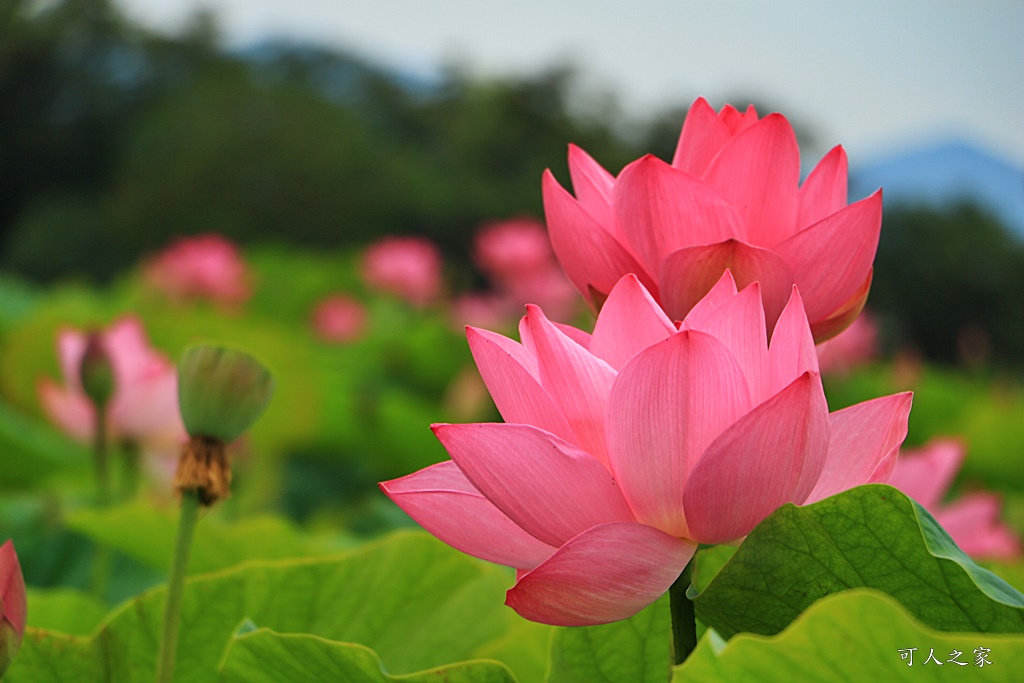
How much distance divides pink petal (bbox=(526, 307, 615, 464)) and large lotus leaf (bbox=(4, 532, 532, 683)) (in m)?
0.19

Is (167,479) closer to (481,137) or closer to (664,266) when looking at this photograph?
(664,266)

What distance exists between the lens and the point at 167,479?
1011mm

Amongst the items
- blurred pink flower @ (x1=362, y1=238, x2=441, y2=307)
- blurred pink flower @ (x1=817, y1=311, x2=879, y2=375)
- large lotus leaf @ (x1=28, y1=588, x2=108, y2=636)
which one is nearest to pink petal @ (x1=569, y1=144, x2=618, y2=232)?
large lotus leaf @ (x1=28, y1=588, x2=108, y2=636)

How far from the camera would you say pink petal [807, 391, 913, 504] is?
0.29 m

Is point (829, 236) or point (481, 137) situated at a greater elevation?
point (829, 236)

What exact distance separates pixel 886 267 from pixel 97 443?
35.1ft

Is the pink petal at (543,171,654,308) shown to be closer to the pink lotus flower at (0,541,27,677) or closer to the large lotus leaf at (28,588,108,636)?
the pink lotus flower at (0,541,27,677)

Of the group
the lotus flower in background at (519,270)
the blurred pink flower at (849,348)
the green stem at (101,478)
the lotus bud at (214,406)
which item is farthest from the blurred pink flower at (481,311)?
the lotus bud at (214,406)

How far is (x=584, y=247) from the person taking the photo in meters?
0.34

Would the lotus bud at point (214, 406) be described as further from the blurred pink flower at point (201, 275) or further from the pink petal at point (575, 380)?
the blurred pink flower at point (201, 275)

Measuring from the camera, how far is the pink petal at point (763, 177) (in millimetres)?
323

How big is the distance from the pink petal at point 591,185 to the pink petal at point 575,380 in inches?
3.4

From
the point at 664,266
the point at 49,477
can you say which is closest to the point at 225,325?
the point at 49,477

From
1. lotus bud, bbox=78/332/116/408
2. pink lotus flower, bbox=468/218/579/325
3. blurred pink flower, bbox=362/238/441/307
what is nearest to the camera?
lotus bud, bbox=78/332/116/408
